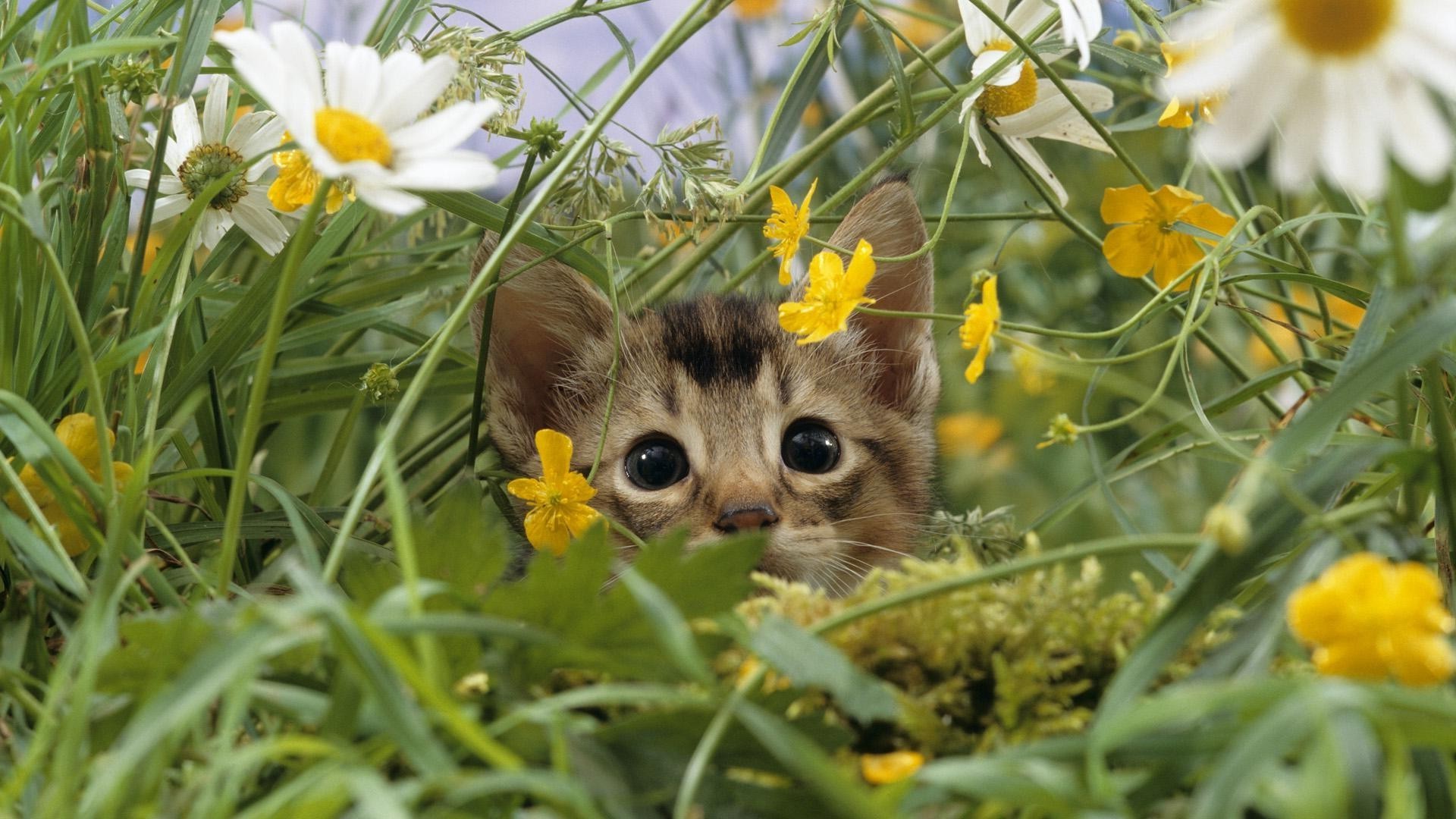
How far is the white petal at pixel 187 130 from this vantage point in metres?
1.14

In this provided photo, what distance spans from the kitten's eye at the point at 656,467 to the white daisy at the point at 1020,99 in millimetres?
562

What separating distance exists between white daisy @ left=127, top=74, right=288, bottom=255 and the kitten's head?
1.07ft

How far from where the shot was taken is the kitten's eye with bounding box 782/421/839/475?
1553 mm

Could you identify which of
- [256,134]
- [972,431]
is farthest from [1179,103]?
[972,431]

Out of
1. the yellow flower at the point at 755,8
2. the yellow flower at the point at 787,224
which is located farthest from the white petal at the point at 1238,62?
the yellow flower at the point at 755,8

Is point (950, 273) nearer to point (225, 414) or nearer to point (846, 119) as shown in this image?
point (846, 119)

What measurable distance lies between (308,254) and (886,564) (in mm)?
793

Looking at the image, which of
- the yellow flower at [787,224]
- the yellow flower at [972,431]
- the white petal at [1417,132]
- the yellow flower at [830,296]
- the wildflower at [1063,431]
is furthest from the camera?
the yellow flower at [972,431]

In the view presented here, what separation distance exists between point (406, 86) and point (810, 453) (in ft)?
2.98

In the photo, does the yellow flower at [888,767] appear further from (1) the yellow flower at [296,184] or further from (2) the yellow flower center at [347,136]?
(1) the yellow flower at [296,184]

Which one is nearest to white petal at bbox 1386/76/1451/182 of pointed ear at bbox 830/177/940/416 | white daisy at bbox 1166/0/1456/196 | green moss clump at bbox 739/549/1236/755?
white daisy at bbox 1166/0/1456/196

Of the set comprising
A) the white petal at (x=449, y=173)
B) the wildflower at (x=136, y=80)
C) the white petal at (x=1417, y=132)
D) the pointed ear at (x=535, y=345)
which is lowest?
the pointed ear at (x=535, y=345)

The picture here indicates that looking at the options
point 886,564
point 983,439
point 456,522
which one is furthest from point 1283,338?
point 456,522

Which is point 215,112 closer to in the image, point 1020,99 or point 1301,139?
point 1020,99
